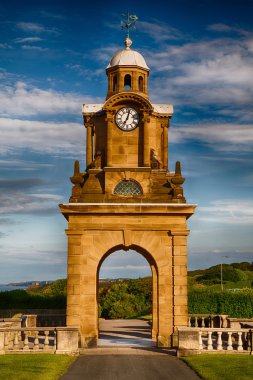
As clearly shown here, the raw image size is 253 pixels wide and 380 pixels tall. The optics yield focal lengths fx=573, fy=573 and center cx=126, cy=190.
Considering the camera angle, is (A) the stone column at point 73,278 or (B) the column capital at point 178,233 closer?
(A) the stone column at point 73,278

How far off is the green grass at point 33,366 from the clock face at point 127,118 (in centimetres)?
1331

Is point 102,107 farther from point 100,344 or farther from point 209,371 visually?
point 209,371

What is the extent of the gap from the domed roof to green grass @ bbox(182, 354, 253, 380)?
17.5 m

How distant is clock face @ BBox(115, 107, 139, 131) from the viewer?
1259 inches

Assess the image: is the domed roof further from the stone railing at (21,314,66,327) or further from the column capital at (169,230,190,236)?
the stone railing at (21,314,66,327)

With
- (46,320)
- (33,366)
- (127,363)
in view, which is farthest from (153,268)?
(33,366)

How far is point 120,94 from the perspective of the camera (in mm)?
31094

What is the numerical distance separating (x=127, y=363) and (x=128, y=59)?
1834cm

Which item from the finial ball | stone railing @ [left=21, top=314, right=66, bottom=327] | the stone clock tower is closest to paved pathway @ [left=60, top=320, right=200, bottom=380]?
the stone clock tower

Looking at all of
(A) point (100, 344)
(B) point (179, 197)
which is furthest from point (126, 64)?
(A) point (100, 344)

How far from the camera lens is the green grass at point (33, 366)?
19.7 m

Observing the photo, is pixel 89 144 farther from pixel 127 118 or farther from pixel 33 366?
pixel 33 366

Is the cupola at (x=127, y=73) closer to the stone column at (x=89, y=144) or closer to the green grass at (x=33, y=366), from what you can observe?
the stone column at (x=89, y=144)

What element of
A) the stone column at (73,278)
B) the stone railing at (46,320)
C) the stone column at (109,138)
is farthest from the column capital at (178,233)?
the stone railing at (46,320)
